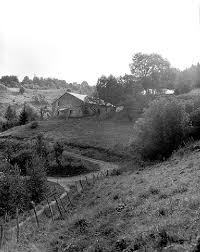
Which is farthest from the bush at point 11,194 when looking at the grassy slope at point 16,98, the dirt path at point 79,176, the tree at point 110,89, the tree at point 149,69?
the grassy slope at point 16,98

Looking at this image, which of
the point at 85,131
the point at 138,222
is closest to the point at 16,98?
the point at 85,131

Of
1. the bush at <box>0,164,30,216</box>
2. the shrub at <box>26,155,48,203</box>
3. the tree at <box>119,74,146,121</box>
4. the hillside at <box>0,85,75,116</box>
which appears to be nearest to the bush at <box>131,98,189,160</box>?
the shrub at <box>26,155,48,203</box>

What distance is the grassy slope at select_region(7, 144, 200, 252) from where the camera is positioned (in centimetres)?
1452

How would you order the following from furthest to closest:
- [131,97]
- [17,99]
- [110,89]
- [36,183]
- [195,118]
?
[17,99], [110,89], [131,97], [195,118], [36,183]

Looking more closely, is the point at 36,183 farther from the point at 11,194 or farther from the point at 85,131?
the point at 85,131

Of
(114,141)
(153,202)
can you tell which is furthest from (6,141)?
(153,202)

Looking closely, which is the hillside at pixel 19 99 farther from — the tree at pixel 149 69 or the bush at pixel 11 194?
the bush at pixel 11 194

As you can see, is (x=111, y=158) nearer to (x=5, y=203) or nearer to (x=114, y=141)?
(x=114, y=141)

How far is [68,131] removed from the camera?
7962 cm

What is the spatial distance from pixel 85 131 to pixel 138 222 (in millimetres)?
60066

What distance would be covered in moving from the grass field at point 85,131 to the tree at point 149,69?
16742mm

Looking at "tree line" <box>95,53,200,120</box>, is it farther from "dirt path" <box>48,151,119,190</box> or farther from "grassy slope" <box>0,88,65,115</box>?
"grassy slope" <box>0,88,65,115</box>

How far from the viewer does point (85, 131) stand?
7781 centimetres

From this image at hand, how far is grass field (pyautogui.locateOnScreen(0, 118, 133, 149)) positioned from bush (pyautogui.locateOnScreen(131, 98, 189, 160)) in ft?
50.9
